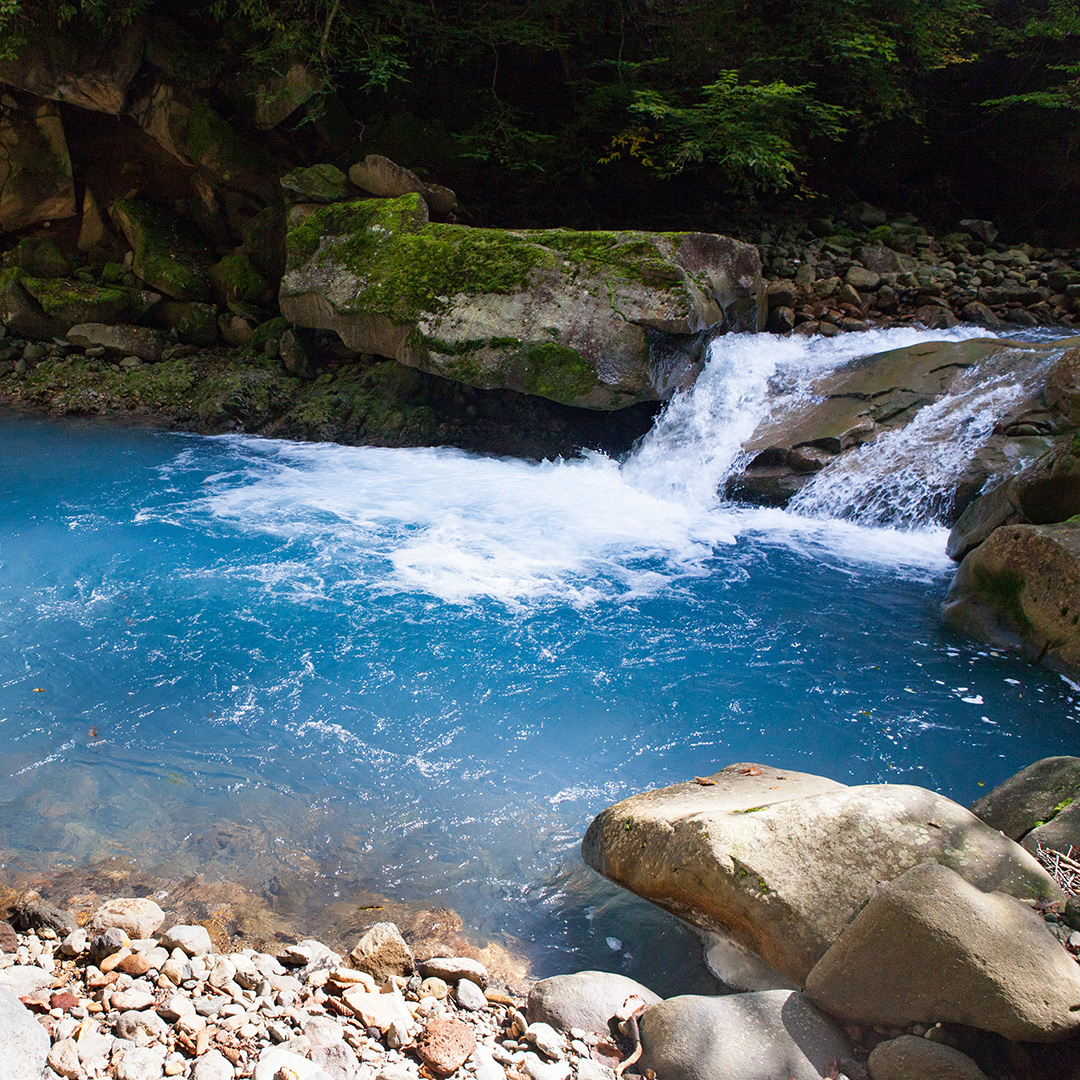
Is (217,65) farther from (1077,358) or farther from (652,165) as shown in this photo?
(1077,358)

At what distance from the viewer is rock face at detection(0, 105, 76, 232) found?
36.0 ft

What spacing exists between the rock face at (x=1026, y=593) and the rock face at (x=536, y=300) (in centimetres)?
368

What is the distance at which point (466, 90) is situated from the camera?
11.5 m

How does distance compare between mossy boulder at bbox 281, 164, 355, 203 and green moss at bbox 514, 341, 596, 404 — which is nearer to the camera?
green moss at bbox 514, 341, 596, 404

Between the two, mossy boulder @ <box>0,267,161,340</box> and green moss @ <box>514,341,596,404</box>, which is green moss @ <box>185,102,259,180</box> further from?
green moss @ <box>514,341,596,404</box>

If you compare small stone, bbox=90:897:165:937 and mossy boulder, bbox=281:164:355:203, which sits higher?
mossy boulder, bbox=281:164:355:203

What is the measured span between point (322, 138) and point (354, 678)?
30.1ft

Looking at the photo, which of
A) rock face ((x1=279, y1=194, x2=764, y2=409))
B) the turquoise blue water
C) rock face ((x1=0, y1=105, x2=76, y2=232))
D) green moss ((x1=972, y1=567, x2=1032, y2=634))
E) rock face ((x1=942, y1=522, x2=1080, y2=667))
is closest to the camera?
the turquoise blue water

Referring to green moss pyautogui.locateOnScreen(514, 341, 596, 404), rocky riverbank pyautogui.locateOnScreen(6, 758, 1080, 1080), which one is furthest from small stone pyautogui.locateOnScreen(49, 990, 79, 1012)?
green moss pyautogui.locateOnScreen(514, 341, 596, 404)

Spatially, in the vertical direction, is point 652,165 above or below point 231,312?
above

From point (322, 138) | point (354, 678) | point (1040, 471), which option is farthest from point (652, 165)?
point (354, 678)

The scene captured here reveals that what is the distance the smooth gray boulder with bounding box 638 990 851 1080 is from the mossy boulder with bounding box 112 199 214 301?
38.1ft

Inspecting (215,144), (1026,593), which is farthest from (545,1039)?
(215,144)

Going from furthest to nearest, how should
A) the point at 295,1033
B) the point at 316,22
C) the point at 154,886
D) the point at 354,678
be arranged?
the point at 316,22
the point at 354,678
the point at 154,886
the point at 295,1033
